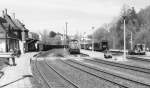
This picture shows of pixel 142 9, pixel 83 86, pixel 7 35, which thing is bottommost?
pixel 83 86

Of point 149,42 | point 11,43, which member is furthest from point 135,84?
point 149,42

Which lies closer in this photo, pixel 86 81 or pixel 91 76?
pixel 86 81

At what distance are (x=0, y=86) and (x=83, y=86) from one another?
15.7 ft

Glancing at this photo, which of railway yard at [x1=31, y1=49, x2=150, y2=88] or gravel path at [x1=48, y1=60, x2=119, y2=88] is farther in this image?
railway yard at [x1=31, y1=49, x2=150, y2=88]

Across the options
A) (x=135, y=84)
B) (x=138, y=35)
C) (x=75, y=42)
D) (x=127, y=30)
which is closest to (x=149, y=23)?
(x=138, y=35)

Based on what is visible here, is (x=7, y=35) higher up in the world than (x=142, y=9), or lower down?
lower down

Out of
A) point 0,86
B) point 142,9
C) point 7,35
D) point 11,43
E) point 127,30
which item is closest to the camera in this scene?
point 0,86

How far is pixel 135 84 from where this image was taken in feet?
53.7

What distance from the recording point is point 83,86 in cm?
1574

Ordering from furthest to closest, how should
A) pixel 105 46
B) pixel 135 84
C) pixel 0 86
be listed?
pixel 105 46
pixel 135 84
pixel 0 86

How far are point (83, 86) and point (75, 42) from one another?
151ft

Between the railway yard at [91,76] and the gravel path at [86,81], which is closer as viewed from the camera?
the gravel path at [86,81]

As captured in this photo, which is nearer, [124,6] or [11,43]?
[11,43]

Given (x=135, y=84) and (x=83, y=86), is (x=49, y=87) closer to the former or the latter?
(x=83, y=86)
